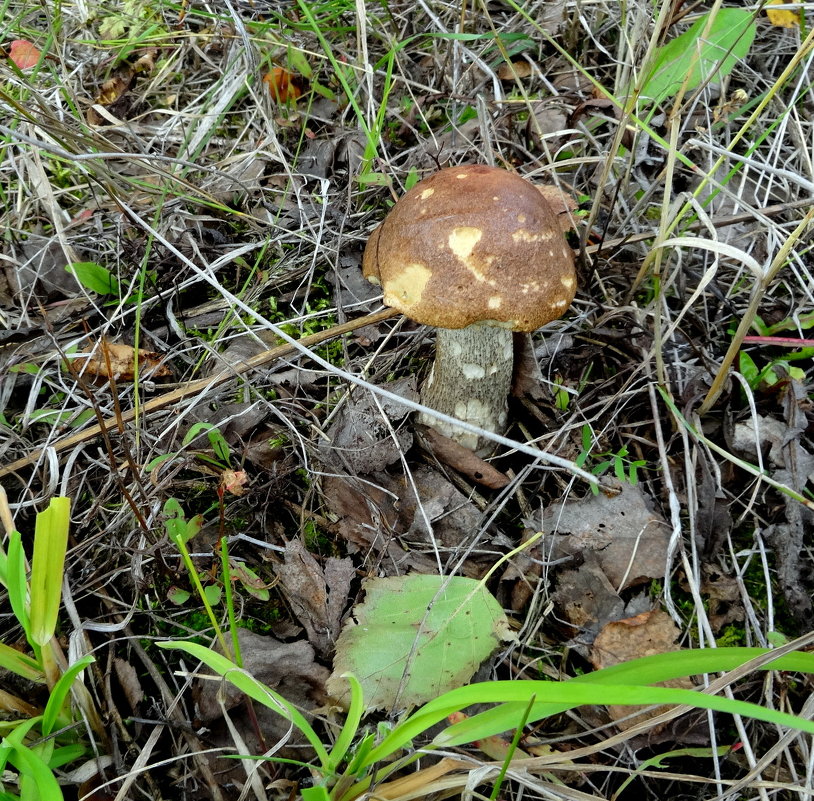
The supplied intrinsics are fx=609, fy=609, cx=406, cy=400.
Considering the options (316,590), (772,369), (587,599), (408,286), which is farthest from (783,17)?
(316,590)

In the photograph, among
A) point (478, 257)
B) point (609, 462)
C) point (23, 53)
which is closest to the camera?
point (478, 257)

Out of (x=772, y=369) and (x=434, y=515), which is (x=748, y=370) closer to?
(x=772, y=369)

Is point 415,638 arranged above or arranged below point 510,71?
below

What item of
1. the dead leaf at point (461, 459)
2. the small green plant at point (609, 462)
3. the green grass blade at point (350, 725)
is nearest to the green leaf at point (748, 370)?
the small green plant at point (609, 462)

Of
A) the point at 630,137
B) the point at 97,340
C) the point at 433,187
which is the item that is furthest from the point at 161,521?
the point at 630,137

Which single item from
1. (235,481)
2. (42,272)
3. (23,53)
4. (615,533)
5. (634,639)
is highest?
(23,53)

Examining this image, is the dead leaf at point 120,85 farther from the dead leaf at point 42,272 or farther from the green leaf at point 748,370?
the green leaf at point 748,370
